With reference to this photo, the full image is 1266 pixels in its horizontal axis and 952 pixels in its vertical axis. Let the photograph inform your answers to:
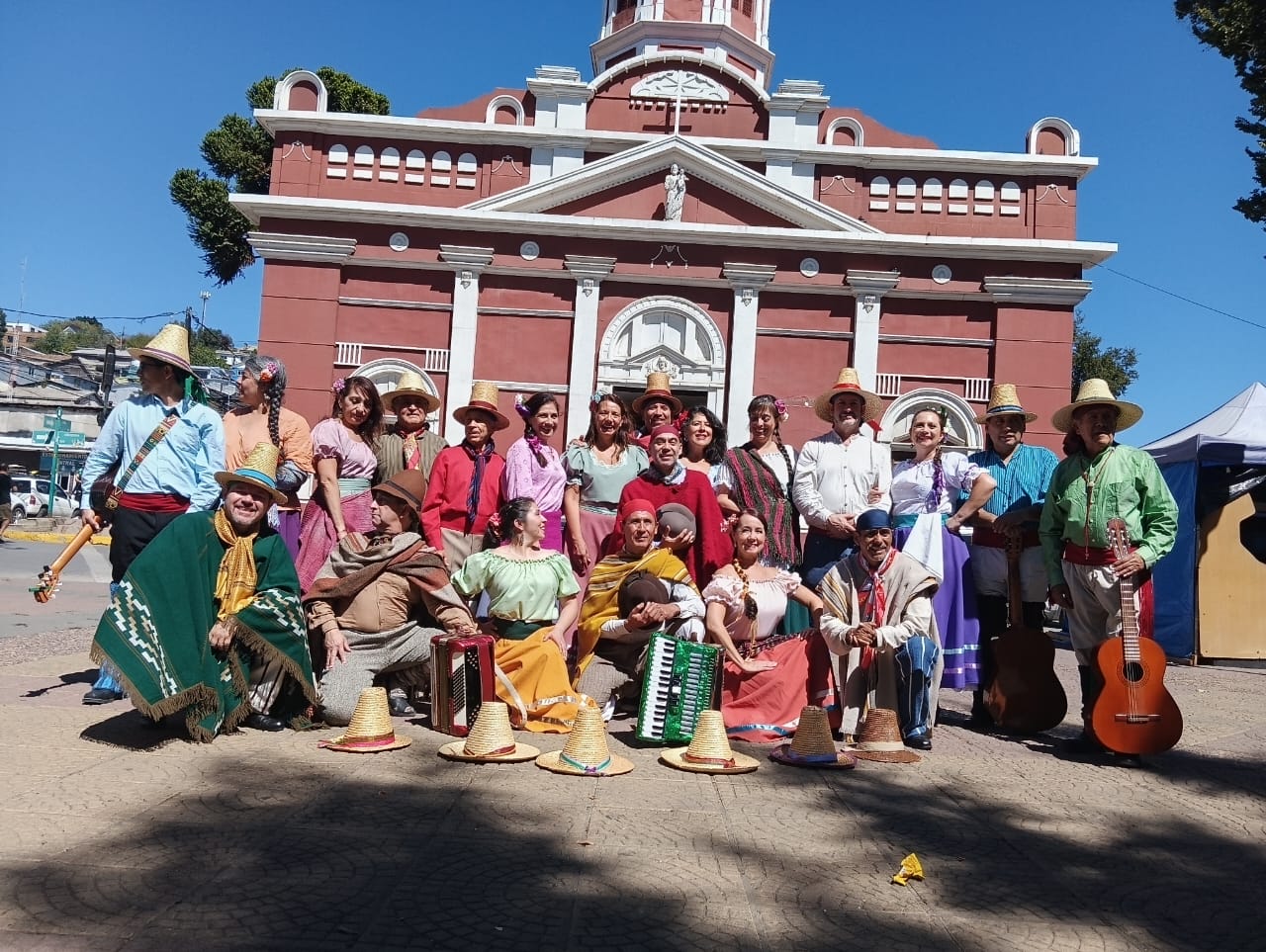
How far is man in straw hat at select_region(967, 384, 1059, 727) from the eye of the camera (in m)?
5.94

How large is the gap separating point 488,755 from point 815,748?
1573 millimetres

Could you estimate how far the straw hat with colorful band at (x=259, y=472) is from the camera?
4828 mm

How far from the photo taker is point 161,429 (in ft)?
18.0

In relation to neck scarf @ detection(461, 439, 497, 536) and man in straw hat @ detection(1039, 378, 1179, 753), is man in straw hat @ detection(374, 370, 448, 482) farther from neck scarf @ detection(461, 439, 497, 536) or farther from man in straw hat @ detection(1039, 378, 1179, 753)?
man in straw hat @ detection(1039, 378, 1179, 753)

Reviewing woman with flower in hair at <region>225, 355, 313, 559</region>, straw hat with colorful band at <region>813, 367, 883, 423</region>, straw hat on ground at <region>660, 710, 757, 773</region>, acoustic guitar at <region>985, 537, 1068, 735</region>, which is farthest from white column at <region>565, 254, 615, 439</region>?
straw hat on ground at <region>660, 710, 757, 773</region>

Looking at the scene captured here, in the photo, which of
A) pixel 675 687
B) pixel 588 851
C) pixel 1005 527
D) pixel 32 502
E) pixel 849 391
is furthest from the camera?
pixel 32 502

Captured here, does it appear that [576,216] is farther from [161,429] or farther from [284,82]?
[161,429]

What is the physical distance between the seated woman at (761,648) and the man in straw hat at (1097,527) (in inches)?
55.3

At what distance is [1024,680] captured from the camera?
581cm

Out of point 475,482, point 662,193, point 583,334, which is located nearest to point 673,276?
point 662,193

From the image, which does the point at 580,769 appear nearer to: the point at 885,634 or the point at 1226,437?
the point at 885,634

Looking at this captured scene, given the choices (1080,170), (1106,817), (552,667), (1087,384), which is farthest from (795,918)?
(1080,170)

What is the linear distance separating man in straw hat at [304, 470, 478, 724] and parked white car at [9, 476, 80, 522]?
31607 millimetres

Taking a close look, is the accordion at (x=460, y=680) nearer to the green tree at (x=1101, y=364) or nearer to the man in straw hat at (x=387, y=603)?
the man in straw hat at (x=387, y=603)
